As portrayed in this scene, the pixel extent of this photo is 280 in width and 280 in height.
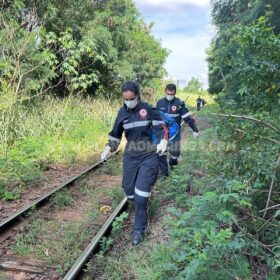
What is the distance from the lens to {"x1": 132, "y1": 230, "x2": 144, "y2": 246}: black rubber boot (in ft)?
15.3

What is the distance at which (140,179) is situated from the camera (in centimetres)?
484

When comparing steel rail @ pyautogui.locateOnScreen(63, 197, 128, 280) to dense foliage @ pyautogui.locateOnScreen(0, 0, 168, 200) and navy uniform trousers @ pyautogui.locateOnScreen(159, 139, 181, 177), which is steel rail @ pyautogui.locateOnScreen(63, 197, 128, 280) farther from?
dense foliage @ pyautogui.locateOnScreen(0, 0, 168, 200)

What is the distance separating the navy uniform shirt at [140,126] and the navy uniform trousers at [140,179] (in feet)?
0.43

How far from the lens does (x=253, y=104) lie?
16.3 feet

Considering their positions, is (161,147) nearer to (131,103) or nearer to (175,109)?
(131,103)

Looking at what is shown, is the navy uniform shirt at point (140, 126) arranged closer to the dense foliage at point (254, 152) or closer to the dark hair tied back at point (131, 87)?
the dark hair tied back at point (131, 87)

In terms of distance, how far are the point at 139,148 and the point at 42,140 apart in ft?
20.4

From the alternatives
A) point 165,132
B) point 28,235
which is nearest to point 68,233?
point 28,235

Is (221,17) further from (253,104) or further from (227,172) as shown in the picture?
(227,172)

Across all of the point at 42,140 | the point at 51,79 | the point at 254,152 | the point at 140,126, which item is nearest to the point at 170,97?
the point at 140,126

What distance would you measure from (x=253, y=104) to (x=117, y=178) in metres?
4.14

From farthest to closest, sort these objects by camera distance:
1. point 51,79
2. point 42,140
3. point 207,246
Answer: point 51,79, point 42,140, point 207,246

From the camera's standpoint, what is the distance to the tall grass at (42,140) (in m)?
7.79

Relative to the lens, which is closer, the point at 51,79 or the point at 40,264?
the point at 40,264
